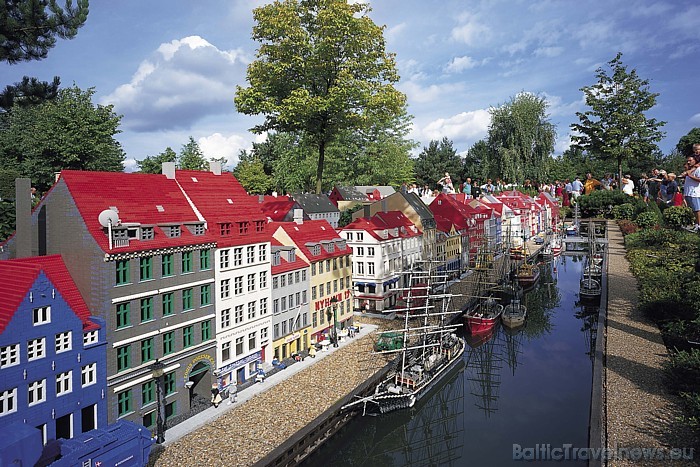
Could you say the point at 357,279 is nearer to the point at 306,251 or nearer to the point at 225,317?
the point at 306,251

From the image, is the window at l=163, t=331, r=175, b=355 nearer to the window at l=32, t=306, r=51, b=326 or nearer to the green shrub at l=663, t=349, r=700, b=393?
the window at l=32, t=306, r=51, b=326

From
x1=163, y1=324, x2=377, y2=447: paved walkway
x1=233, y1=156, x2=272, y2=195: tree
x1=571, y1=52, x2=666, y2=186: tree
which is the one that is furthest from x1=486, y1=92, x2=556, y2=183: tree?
x1=163, y1=324, x2=377, y2=447: paved walkway

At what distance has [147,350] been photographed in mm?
27734

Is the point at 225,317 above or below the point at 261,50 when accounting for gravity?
below

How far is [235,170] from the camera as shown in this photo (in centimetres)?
12538

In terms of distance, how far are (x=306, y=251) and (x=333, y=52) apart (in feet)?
52.8

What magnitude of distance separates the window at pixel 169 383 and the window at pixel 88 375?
4223 millimetres

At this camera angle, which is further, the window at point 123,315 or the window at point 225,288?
the window at point 225,288

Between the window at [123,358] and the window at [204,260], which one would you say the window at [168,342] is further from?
the window at [204,260]

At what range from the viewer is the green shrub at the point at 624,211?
89081 millimetres

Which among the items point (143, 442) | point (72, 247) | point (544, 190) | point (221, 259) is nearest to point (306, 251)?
point (221, 259)

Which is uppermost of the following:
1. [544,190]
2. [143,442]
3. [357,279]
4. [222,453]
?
[544,190]

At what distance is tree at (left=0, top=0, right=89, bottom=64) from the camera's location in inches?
955

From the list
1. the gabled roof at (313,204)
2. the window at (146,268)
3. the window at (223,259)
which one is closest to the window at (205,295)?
the window at (223,259)
